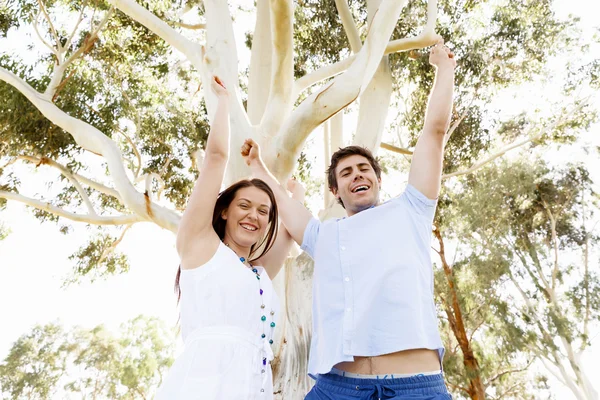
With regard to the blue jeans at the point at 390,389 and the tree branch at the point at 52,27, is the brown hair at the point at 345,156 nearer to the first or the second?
the blue jeans at the point at 390,389

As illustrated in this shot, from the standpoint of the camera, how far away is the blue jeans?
1.39m

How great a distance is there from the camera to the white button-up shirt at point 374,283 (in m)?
1.47

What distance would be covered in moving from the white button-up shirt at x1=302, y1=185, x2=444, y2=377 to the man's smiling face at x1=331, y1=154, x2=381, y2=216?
76 millimetres

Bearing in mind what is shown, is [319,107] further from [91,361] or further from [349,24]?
[91,361]

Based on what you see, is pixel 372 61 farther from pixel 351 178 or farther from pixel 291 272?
pixel 351 178

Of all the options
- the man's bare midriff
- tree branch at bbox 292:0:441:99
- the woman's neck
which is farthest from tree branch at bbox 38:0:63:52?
the man's bare midriff

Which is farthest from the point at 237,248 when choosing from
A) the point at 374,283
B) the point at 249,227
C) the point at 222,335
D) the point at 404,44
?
the point at 404,44

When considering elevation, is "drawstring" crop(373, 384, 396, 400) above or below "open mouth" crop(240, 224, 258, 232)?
below

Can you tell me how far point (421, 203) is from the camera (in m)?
1.70

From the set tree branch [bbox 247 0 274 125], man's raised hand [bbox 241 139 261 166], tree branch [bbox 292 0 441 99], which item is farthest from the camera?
tree branch [bbox 247 0 274 125]

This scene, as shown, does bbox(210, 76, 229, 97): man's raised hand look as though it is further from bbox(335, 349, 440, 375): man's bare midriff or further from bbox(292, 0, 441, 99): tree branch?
bbox(292, 0, 441, 99): tree branch

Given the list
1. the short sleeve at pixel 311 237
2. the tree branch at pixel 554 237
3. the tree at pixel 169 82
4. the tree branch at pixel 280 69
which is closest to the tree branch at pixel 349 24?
the tree at pixel 169 82

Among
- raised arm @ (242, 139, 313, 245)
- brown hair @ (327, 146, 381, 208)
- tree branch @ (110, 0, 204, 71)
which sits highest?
tree branch @ (110, 0, 204, 71)

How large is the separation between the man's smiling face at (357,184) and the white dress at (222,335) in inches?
18.3
